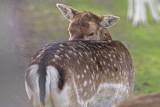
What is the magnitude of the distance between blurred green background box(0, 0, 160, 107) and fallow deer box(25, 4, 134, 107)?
137cm

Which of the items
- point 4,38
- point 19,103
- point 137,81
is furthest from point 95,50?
point 137,81

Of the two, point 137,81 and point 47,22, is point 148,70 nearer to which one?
point 137,81

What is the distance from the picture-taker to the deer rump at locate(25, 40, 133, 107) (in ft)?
18.5

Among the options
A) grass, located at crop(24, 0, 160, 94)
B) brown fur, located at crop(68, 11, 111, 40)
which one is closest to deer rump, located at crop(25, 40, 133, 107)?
brown fur, located at crop(68, 11, 111, 40)

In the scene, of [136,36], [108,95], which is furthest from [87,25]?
[136,36]

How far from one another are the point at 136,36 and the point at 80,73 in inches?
407

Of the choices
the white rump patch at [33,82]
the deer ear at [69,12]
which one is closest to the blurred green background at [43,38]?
the deer ear at [69,12]

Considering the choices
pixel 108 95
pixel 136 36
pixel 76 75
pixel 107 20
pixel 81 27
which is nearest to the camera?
pixel 76 75

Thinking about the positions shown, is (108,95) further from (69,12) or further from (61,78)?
(69,12)

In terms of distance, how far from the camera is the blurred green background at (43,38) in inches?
341

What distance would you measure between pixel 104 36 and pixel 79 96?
5.86 feet

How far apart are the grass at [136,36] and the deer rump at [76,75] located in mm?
4767

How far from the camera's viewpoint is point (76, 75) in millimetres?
5867

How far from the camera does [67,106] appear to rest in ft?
18.9
